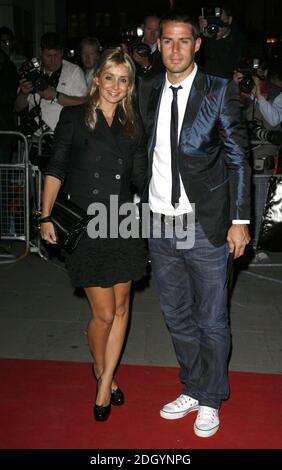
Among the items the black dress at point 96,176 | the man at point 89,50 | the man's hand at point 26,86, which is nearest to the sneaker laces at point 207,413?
the black dress at point 96,176

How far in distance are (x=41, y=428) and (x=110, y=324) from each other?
0.66 metres

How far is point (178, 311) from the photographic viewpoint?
3273 mm

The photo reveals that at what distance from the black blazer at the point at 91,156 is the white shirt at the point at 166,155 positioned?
0.16 meters

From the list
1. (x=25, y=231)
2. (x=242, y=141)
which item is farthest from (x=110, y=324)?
(x=25, y=231)

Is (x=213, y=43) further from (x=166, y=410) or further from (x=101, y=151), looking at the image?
(x=166, y=410)

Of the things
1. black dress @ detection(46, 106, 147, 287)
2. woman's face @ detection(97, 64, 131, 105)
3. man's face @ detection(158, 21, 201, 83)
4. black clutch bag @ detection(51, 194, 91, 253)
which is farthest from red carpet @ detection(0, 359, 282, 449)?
man's face @ detection(158, 21, 201, 83)

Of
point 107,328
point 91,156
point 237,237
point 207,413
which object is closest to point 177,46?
point 91,156

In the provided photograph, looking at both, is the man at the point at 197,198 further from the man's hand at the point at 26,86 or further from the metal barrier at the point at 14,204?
the metal barrier at the point at 14,204

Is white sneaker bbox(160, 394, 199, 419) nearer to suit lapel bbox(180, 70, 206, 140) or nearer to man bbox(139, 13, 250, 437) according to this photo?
man bbox(139, 13, 250, 437)

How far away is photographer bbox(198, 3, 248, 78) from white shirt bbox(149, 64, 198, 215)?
11.2 feet

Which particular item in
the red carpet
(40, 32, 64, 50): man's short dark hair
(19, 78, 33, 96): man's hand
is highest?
(40, 32, 64, 50): man's short dark hair

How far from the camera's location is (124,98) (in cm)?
317

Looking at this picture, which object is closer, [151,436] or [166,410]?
[151,436]

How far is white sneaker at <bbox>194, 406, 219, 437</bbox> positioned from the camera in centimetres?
311
